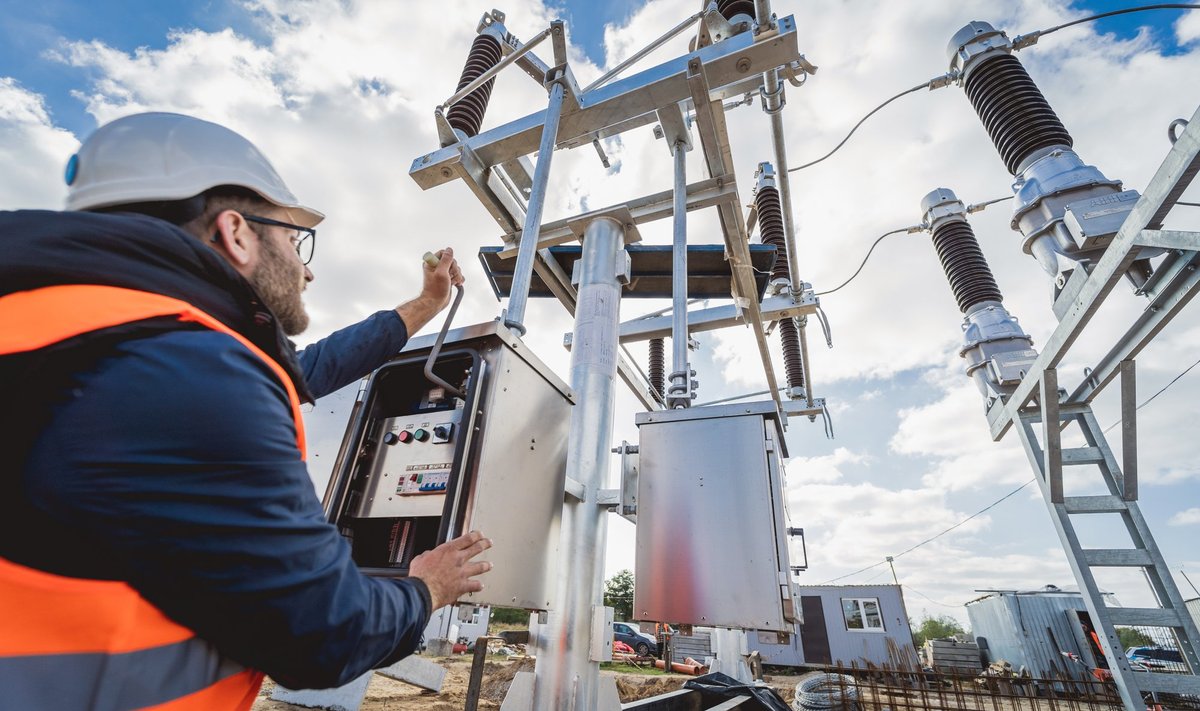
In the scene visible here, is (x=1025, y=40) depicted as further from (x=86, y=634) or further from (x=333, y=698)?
(x=333, y=698)

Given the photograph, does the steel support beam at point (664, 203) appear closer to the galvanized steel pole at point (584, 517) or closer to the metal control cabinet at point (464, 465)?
the galvanized steel pole at point (584, 517)

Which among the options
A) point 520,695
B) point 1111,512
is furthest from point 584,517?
point 1111,512

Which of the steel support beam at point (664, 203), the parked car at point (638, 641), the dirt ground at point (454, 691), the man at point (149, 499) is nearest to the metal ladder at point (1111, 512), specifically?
the steel support beam at point (664, 203)

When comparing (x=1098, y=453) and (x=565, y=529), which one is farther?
(x=1098, y=453)

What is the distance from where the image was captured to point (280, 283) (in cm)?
121

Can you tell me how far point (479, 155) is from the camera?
3.63 metres

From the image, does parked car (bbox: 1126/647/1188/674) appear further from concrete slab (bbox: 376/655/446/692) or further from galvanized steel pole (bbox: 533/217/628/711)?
galvanized steel pole (bbox: 533/217/628/711)

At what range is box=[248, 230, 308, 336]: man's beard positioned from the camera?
117 cm

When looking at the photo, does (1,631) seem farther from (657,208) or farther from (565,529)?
(657,208)

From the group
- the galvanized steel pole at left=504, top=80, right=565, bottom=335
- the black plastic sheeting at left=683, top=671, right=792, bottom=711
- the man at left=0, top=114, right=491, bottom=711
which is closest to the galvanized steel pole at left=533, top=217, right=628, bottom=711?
the galvanized steel pole at left=504, top=80, right=565, bottom=335

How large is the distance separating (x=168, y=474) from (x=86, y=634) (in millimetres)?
195

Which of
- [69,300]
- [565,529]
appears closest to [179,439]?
[69,300]

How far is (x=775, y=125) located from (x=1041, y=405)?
119 inches

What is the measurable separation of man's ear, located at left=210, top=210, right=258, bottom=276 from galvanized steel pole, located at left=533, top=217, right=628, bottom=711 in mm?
1859
